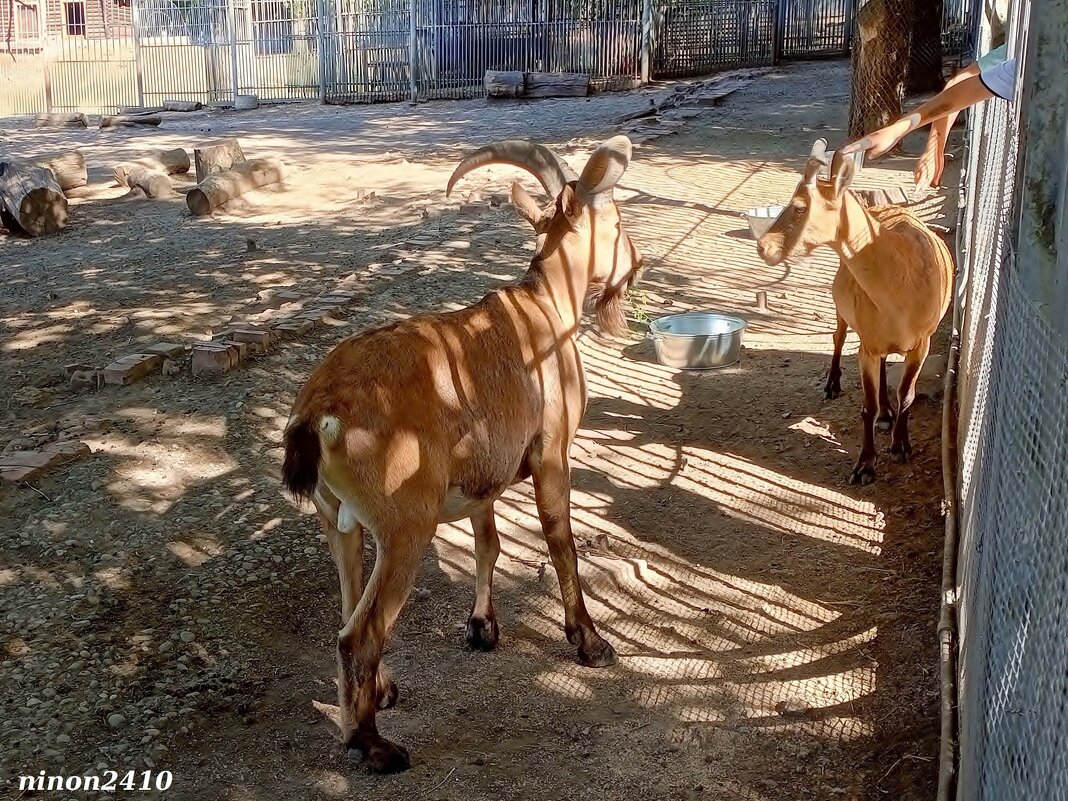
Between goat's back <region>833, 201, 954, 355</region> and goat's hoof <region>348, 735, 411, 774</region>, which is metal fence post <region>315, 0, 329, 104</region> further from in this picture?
goat's hoof <region>348, 735, 411, 774</region>

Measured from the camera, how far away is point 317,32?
973 inches

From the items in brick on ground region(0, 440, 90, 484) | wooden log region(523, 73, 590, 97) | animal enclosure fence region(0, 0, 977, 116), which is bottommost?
brick on ground region(0, 440, 90, 484)

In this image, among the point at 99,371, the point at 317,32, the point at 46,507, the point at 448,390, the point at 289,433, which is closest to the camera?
the point at 289,433

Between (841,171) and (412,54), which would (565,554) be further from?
(412,54)

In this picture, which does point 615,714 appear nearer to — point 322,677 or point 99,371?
point 322,677

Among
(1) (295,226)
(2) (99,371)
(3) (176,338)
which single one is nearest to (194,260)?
(1) (295,226)

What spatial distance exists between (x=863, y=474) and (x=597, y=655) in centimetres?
227

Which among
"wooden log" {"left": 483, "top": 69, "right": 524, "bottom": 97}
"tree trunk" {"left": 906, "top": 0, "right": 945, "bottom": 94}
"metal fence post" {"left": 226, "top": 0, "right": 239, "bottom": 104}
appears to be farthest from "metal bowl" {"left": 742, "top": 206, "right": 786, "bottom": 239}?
"metal fence post" {"left": 226, "top": 0, "right": 239, "bottom": 104}

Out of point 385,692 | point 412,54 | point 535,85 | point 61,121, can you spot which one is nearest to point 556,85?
point 535,85

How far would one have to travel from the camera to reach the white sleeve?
4.37 m

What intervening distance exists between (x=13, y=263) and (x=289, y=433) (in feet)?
29.4

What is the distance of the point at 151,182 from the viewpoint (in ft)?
47.2

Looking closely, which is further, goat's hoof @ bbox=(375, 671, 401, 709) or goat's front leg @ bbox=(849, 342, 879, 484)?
goat's front leg @ bbox=(849, 342, 879, 484)

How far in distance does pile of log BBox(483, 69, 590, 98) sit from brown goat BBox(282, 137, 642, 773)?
62.5 feet
